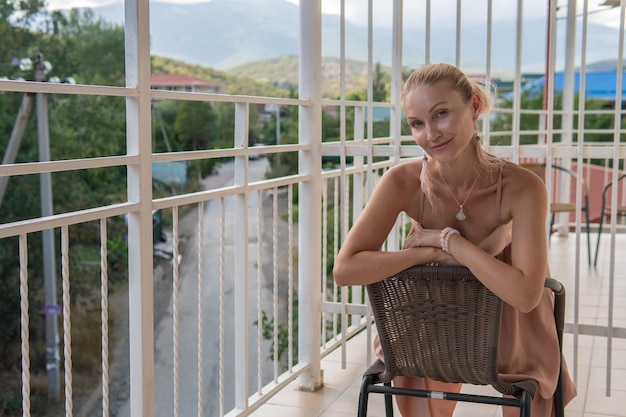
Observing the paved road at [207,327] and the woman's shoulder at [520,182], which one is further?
the paved road at [207,327]

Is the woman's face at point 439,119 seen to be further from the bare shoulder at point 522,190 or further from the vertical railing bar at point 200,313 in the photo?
the vertical railing bar at point 200,313

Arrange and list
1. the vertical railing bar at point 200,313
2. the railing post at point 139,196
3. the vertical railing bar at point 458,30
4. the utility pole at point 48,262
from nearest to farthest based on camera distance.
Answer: the railing post at point 139,196 < the vertical railing bar at point 200,313 < the vertical railing bar at point 458,30 < the utility pole at point 48,262

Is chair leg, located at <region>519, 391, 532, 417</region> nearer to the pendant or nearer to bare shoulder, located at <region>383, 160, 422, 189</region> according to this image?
the pendant

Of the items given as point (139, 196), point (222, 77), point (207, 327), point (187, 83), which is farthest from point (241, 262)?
point (187, 83)

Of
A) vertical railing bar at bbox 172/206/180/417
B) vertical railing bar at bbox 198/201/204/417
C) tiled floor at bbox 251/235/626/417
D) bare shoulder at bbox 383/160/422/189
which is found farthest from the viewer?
tiled floor at bbox 251/235/626/417

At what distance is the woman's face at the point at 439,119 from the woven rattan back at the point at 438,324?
0.30 meters

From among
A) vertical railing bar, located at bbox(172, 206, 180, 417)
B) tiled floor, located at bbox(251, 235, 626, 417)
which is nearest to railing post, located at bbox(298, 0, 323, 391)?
tiled floor, located at bbox(251, 235, 626, 417)

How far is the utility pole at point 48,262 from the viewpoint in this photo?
19.7 meters

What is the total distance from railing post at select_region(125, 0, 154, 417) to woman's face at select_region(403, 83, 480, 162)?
0.72m

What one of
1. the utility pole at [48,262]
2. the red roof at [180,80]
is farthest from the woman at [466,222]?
the red roof at [180,80]

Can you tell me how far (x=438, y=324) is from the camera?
163 centimetres

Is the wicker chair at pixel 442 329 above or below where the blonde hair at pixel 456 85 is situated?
below

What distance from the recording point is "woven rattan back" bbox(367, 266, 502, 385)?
1.59 meters

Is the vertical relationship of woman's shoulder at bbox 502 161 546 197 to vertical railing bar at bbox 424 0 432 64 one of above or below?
below
